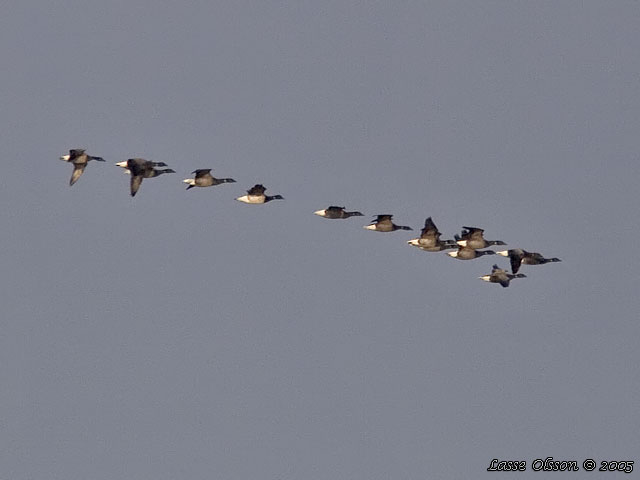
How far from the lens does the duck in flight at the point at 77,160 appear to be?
120 m

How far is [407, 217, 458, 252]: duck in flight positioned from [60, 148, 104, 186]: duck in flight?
1054 inches

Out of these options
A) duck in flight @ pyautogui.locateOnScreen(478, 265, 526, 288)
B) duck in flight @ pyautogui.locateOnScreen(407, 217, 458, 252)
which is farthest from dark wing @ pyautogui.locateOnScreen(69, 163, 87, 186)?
duck in flight @ pyautogui.locateOnScreen(478, 265, 526, 288)

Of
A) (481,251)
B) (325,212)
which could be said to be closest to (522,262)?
(481,251)

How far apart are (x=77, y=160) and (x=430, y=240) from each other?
1149 inches

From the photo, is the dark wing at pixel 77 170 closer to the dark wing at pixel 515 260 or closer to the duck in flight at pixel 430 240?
the duck in flight at pixel 430 240

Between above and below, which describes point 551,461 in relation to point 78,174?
below

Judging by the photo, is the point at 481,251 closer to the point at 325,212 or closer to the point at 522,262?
the point at 522,262

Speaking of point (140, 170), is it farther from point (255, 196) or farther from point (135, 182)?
point (255, 196)

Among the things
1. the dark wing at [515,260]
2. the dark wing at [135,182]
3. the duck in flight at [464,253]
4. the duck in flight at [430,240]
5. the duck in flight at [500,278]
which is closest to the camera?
the dark wing at [515,260]

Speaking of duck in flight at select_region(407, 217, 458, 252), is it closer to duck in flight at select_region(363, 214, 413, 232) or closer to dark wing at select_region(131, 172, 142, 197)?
duck in flight at select_region(363, 214, 413, 232)

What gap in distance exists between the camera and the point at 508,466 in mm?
115312

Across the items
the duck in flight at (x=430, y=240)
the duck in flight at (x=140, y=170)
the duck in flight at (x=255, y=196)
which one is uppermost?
the duck in flight at (x=140, y=170)

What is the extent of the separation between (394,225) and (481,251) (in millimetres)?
8443

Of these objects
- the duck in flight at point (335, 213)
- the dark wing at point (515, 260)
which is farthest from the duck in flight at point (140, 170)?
the dark wing at point (515, 260)
